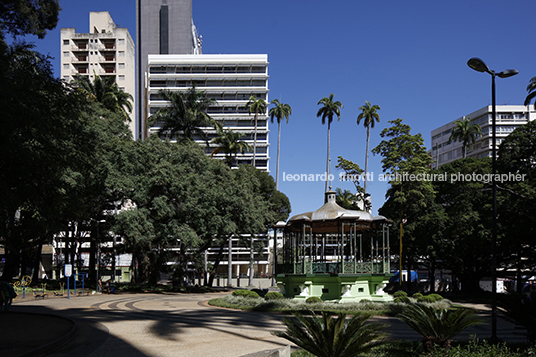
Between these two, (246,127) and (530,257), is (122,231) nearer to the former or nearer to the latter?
(530,257)

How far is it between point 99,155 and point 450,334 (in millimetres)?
27816

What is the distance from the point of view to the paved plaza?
1189 cm

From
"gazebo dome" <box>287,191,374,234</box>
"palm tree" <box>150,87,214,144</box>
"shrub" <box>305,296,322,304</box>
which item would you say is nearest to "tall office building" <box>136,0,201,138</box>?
"palm tree" <box>150,87,214,144</box>

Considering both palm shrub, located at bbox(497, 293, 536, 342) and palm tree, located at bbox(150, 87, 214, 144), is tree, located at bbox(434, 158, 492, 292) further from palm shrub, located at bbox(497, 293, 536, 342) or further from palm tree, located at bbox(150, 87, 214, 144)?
palm shrub, located at bbox(497, 293, 536, 342)

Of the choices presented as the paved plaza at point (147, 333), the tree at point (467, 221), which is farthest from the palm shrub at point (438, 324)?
the tree at point (467, 221)

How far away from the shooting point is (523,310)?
42.9 ft

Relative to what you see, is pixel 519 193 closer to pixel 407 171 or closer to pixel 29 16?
pixel 407 171

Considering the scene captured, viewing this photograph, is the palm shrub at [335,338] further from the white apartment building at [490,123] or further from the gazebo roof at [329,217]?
the white apartment building at [490,123]

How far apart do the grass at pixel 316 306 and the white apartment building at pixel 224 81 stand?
78527 millimetres

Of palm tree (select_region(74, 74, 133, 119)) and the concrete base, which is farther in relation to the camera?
palm tree (select_region(74, 74, 133, 119))

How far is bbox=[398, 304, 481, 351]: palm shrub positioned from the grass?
10218mm

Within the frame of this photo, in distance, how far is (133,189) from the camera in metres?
36.2

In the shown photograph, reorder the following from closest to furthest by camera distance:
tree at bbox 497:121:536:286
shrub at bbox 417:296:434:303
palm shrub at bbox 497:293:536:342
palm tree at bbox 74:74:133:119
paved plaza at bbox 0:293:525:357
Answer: paved plaza at bbox 0:293:525:357 → palm shrub at bbox 497:293:536:342 → shrub at bbox 417:296:434:303 → tree at bbox 497:121:536:286 → palm tree at bbox 74:74:133:119

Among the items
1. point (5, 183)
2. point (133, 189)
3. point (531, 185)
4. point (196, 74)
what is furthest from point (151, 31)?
point (5, 183)
